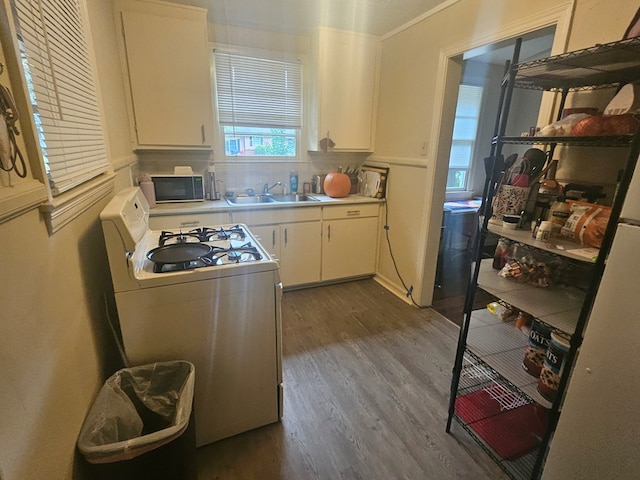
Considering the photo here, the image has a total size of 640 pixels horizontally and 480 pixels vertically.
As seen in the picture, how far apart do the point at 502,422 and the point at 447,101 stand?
2.15 meters

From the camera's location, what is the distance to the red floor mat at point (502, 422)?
1520 millimetres

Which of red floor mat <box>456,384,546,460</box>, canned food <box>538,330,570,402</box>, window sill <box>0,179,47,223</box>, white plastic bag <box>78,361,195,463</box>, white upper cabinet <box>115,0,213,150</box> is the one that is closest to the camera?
window sill <box>0,179,47,223</box>

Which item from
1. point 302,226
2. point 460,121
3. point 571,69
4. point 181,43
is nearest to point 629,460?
point 571,69

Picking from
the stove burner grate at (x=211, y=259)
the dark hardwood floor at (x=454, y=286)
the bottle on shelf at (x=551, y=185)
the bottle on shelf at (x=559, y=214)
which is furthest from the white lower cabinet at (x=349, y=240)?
the bottle on shelf at (x=559, y=214)

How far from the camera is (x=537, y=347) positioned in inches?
52.4

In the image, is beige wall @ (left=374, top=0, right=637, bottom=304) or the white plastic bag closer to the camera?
the white plastic bag

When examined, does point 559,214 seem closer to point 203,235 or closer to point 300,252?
point 203,235

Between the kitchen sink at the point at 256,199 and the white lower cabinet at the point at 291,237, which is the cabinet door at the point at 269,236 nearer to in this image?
the white lower cabinet at the point at 291,237

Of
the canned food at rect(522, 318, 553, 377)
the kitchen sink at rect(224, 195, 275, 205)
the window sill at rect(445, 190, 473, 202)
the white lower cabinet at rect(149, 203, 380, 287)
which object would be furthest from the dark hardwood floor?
the kitchen sink at rect(224, 195, 275, 205)

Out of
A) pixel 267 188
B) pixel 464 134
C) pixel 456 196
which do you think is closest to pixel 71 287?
pixel 267 188

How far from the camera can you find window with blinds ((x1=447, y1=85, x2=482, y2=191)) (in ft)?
13.0

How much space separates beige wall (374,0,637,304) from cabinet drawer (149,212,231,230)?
163 cm

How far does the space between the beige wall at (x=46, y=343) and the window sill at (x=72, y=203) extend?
0.03 meters

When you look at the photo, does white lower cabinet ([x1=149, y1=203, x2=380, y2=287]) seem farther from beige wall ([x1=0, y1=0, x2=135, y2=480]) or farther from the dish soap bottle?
beige wall ([x1=0, y1=0, x2=135, y2=480])
